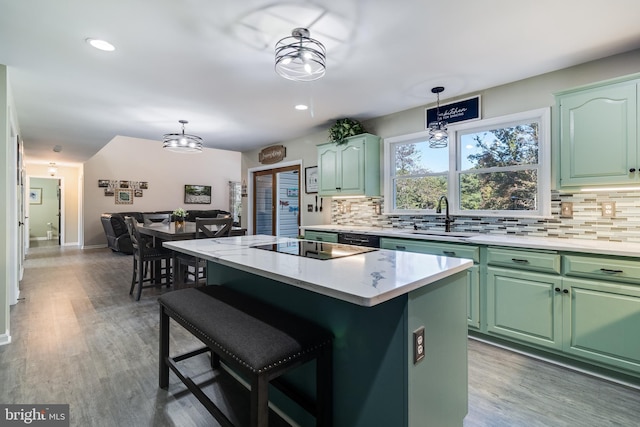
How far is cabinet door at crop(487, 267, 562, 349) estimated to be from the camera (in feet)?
7.50

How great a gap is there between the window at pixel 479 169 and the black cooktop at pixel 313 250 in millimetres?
1935

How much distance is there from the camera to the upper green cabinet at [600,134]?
7.16ft

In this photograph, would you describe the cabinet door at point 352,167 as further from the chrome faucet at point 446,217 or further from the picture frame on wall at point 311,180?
the chrome faucet at point 446,217

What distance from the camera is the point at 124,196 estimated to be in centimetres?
913

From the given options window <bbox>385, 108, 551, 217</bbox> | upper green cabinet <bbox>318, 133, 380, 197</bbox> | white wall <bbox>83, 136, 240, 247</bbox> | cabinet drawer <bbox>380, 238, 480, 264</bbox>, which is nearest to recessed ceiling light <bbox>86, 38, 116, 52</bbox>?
upper green cabinet <bbox>318, 133, 380, 197</bbox>

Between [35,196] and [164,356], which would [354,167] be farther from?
[35,196]

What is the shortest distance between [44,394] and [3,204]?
5.57 ft

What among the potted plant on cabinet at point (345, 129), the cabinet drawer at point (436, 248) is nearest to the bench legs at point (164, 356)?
the cabinet drawer at point (436, 248)

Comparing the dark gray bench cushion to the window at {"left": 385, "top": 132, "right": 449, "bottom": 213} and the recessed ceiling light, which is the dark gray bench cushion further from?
the window at {"left": 385, "top": 132, "right": 449, "bottom": 213}

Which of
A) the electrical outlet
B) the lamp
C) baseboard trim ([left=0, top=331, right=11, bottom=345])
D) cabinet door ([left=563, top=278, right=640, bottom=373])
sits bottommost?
baseboard trim ([left=0, top=331, right=11, bottom=345])

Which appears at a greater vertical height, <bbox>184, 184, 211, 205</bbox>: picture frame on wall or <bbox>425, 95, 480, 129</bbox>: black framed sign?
<bbox>425, 95, 480, 129</bbox>: black framed sign

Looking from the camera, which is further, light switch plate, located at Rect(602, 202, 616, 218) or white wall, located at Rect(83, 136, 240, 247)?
white wall, located at Rect(83, 136, 240, 247)

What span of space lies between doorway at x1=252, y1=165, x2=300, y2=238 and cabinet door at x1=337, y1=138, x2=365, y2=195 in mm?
1399

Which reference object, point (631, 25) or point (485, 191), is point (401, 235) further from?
point (631, 25)
